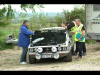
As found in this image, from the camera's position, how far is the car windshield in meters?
8.69

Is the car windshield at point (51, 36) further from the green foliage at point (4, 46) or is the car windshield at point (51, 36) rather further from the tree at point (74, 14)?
the tree at point (74, 14)

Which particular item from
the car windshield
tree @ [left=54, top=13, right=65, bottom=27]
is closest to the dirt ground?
the car windshield

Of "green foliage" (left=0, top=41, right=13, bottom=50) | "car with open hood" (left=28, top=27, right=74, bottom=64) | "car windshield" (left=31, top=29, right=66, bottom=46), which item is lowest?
"green foliage" (left=0, top=41, right=13, bottom=50)

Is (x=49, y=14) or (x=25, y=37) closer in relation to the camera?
(x=25, y=37)

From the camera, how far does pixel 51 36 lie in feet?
30.7

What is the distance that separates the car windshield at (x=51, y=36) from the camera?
8688 mm

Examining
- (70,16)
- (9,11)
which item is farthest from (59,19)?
(9,11)

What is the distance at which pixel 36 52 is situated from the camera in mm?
8531

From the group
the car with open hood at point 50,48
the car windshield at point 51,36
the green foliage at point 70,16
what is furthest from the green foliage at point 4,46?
the green foliage at point 70,16

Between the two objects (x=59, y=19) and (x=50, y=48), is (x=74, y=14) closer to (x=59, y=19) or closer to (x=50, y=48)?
(x=59, y=19)

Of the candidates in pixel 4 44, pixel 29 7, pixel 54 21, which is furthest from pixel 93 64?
pixel 54 21

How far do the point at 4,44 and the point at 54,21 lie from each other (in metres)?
6.71

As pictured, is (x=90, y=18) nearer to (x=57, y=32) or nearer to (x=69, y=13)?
(x=57, y=32)

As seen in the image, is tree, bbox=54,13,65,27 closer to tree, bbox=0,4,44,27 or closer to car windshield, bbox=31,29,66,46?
tree, bbox=0,4,44,27
